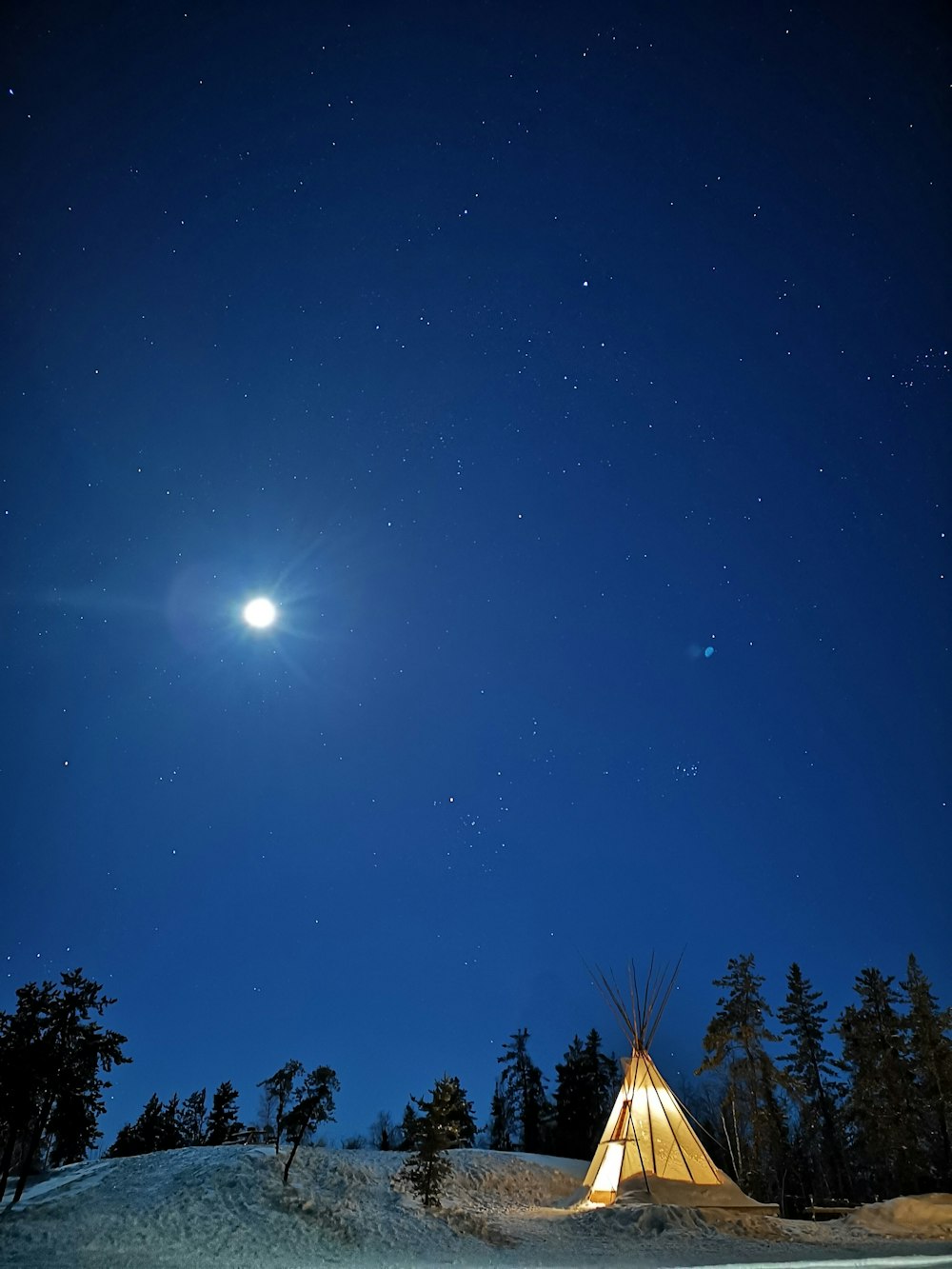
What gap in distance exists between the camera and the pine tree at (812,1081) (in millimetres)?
25594

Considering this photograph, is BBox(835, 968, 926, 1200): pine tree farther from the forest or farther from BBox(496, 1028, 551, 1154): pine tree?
BBox(496, 1028, 551, 1154): pine tree

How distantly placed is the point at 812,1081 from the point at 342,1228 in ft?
65.2

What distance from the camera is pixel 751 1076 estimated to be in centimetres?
2428

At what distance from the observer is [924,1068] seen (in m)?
23.7

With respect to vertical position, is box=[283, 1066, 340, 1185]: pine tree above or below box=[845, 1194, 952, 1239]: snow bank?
above

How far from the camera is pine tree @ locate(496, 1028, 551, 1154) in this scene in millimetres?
34750

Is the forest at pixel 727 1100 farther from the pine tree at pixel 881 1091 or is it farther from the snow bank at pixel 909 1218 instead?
the snow bank at pixel 909 1218

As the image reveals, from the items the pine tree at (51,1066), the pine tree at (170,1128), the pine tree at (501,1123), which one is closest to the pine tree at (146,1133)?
the pine tree at (170,1128)

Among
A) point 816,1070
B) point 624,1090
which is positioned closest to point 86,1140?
point 624,1090

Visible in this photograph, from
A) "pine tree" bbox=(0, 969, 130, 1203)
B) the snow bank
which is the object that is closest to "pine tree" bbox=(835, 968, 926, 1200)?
the snow bank

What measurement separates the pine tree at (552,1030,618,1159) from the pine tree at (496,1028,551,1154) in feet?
3.97

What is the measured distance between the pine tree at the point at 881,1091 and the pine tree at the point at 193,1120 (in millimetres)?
30286

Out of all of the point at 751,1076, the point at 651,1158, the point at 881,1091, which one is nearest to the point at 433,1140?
the point at 651,1158

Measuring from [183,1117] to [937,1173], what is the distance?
113ft
